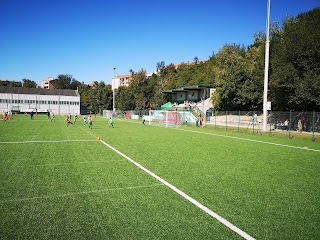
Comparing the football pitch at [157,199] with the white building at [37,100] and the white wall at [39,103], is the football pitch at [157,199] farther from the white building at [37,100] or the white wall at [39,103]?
the white wall at [39,103]

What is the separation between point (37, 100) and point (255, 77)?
76.5 meters

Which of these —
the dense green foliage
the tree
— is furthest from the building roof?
the tree

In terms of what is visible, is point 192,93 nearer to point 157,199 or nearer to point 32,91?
point 157,199

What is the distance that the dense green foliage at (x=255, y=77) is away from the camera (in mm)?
25391

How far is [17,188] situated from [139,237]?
3.98 metres

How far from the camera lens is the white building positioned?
80188mm

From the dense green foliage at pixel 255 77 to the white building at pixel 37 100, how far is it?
9.55 metres

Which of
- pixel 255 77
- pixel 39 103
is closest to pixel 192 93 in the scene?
pixel 255 77

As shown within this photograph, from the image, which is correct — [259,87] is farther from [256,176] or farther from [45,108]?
[45,108]

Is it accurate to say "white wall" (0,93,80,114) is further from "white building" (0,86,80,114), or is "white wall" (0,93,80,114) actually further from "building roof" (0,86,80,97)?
"building roof" (0,86,80,97)

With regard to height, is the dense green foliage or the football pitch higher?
the dense green foliage

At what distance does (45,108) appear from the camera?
86.1m

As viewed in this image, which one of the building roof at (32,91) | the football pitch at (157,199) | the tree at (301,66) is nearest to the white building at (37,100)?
the building roof at (32,91)

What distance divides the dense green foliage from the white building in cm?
955
